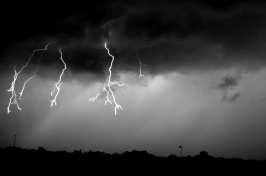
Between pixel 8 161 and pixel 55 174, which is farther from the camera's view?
pixel 8 161

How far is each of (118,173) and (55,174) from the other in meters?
7.94

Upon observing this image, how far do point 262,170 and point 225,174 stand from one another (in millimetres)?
8290

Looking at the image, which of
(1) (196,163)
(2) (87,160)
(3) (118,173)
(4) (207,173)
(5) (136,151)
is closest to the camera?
(3) (118,173)

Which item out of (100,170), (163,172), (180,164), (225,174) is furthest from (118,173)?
(225,174)

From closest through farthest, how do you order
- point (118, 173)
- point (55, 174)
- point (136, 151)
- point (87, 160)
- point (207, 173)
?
point (55, 174) < point (118, 173) < point (207, 173) < point (87, 160) < point (136, 151)

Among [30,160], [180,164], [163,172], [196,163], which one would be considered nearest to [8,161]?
[30,160]

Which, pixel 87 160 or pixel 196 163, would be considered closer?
pixel 87 160

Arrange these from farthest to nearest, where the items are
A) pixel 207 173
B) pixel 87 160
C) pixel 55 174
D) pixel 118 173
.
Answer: pixel 87 160, pixel 207 173, pixel 118 173, pixel 55 174

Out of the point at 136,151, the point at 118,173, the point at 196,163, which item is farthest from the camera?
the point at 136,151

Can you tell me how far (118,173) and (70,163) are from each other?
280 inches

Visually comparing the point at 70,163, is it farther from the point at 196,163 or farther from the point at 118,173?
the point at 196,163

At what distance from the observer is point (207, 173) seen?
1560 inches

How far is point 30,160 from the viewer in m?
38.7

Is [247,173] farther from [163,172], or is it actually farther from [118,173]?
[118,173]
